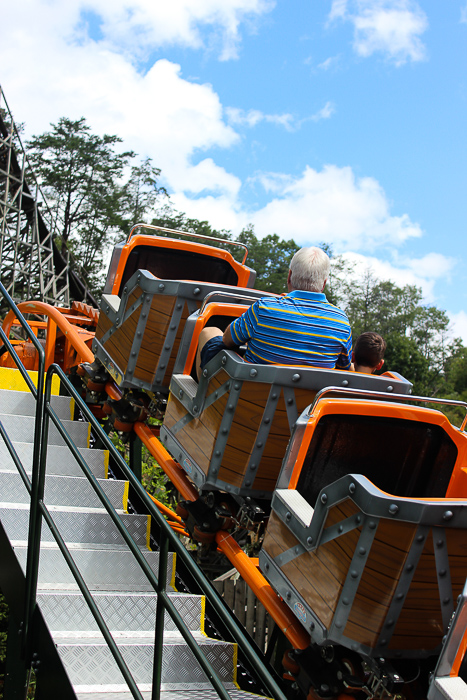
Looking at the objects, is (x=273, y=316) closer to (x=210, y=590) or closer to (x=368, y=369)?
(x=368, y=369)

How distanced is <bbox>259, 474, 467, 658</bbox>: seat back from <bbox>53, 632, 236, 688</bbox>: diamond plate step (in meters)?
0.60

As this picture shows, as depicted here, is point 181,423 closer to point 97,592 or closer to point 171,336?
point 171,336

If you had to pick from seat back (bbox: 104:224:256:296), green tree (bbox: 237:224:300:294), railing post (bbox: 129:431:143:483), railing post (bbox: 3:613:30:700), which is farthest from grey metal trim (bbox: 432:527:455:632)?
green tree (bbox: 237:224:300:294)

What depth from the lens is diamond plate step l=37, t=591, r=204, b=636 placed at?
2.38m

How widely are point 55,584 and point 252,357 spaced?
121cm

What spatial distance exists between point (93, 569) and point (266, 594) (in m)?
0.80

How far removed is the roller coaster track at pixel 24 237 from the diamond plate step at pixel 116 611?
16.1 meters

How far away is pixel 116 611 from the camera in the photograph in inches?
100

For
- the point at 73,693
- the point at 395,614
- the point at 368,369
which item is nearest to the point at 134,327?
the point at 368,369

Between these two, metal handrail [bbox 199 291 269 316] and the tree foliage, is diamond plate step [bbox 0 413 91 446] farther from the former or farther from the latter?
the tree foliage

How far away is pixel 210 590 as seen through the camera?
1.62m

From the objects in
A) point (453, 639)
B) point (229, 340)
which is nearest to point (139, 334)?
point (229, 340)

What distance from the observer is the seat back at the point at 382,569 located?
5.89 ft

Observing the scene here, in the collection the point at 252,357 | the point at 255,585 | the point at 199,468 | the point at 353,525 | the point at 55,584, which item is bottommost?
the point at 55,584
